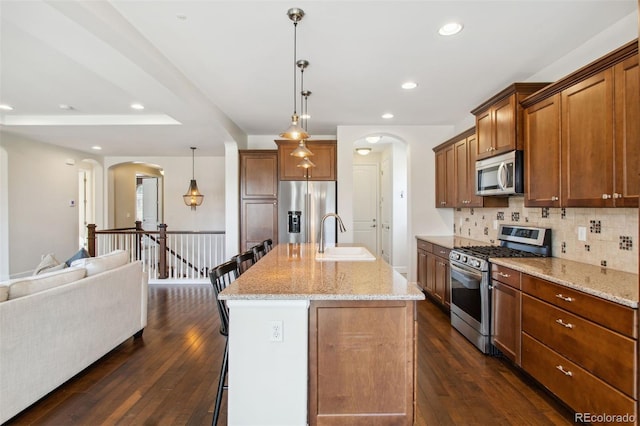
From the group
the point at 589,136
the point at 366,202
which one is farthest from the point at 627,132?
the point at 366,202

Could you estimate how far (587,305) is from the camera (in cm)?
185

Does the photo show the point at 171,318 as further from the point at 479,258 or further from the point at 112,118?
the point at 479,258

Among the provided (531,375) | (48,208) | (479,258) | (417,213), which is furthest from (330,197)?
(48,208)

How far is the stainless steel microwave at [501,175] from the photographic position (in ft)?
9.55

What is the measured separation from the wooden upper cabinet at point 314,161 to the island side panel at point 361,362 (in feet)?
11.8

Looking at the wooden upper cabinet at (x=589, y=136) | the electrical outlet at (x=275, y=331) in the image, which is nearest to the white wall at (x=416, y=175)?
the wooden upper cabinet at (x=589, y=136)

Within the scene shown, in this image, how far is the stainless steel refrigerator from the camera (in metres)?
5.09

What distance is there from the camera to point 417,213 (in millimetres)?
5168

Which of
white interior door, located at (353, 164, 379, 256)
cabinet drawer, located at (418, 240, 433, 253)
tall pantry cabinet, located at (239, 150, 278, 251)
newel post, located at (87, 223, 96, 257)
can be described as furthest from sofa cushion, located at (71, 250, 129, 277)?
white interior door, located at (353, 164, 379, 256)

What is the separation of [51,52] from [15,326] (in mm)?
2274

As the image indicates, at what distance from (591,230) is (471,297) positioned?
3.68ft

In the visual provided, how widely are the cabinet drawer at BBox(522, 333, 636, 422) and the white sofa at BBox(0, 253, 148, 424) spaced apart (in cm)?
343

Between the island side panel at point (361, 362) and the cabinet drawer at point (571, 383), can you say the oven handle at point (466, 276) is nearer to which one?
the cabinet drawer at point (571, 383)

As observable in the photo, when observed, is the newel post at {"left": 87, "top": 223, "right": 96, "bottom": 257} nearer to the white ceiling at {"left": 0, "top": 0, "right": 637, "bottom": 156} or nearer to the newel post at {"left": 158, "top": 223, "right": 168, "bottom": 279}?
the newel post at {"left": 158, "top": 223, "right": 168, "bottom": 279}
